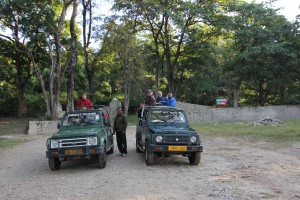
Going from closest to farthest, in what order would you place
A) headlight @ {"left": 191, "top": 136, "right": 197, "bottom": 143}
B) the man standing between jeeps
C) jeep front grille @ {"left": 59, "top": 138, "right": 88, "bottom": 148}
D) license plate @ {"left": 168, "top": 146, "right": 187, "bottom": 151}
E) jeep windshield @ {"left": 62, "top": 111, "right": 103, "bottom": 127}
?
jeep front grille @ {"left": 59, "top": 138, "right": 88, "bottom": 148}, license plate @ {"left": 168, "top": 146, "right": 187, "bottom": 151}, headlight @ {"left": 191, "top": 136, "right": 197, "bottom": 143}, jeep windshield @ {"left": 62, "top": 111, "right": 103, "bottom": 127}, the man standing between jeeps

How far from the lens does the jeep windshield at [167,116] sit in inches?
448

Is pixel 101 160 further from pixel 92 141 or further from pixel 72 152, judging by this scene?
pixel 72 152

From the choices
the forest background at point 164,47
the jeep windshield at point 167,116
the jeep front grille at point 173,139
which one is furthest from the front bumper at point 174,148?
the forest background at point 164,47

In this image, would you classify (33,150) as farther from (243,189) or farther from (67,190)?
(243,189)

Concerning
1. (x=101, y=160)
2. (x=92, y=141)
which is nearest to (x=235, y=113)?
(x=101, y=160)

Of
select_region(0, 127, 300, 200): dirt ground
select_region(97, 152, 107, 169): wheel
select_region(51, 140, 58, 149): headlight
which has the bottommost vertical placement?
select_region(0, 127, 300, 200): dirt ground

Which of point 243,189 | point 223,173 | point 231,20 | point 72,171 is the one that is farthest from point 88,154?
point 231,20

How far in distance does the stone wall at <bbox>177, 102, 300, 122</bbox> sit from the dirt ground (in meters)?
14.6

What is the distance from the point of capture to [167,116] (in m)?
11.5

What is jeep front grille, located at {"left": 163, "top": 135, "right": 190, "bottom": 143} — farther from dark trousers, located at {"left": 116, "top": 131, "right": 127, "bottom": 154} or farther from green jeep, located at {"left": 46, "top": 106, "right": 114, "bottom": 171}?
dark trousers, located at {"left": 116, "top": 131, "right": 127, "bottom": 154}

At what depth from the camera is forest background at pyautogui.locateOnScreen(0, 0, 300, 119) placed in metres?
25.1

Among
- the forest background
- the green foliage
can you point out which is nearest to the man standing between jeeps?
the forest background

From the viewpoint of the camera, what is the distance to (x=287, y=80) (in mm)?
29766

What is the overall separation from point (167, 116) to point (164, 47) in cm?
2010
